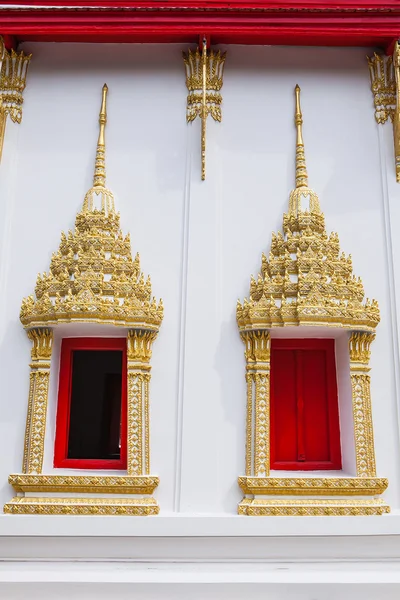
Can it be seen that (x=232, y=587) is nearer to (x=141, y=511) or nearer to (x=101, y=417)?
(x=141, y=511)

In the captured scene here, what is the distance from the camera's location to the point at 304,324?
14.6 feet

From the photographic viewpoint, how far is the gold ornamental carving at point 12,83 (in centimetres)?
520

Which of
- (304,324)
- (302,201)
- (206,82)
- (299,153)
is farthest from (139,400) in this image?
(206,82)

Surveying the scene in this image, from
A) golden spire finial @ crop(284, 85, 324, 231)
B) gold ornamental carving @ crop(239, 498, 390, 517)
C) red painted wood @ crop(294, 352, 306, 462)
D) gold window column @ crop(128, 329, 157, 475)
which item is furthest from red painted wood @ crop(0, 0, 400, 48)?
gold ornamental carving @ crop(239, 498, 390, 517)

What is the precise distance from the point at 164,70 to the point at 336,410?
11.7 ft

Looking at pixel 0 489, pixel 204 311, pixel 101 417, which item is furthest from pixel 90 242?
pixel 0 489

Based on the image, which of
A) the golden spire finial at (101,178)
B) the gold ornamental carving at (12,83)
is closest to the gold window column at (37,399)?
the golden spire finial at (101,178)

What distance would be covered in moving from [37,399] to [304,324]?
7.39 feet

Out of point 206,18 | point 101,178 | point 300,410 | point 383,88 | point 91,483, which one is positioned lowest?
point 91,483

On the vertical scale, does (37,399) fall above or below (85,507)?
above

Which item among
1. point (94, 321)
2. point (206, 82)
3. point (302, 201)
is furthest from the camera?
point (206, 82)

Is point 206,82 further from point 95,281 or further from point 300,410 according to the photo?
point 300,410

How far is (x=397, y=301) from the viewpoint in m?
4.76

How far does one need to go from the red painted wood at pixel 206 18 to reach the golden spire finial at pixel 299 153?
0.62 m
